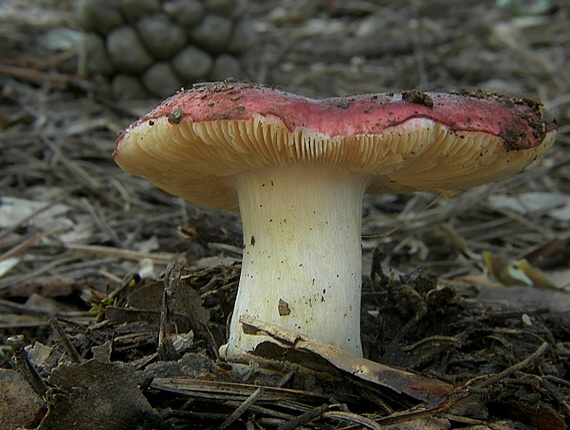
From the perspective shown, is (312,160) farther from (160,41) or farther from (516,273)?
(160,41)

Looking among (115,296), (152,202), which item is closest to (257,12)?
(152,202)

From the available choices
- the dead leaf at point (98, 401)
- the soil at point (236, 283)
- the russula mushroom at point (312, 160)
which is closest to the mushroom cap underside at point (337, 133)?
the russula mushroom at point (312, 160)

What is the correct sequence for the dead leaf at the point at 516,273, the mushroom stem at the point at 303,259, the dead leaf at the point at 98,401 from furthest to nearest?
the dead leaf at the point at 516,273 < the mushroom stem at the point at 303,259 < the dead leaf at the point at 98,401

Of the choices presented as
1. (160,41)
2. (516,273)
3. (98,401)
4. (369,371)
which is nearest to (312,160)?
(369,371)

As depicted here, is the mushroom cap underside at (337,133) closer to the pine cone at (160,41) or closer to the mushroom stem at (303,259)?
the mushroom stem at (303,259)

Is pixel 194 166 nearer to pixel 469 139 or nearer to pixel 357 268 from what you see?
pixel 357 268

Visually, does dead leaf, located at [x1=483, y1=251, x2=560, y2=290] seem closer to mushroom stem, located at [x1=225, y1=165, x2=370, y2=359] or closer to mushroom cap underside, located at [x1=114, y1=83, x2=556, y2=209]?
mushroom cap underside, located at [x1=114, y1=83, x2=556, y2=209]

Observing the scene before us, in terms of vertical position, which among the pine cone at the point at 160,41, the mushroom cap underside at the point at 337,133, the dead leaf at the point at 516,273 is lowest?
the dead leaf at the point at 516,273
